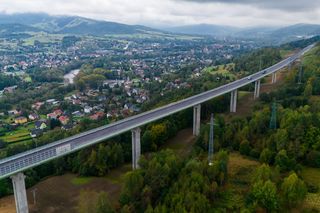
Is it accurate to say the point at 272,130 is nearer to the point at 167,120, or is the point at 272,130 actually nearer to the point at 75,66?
the point at 167,120

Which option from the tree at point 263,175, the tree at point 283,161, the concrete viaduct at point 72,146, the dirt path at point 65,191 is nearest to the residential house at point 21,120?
the dirt path at point 65,191

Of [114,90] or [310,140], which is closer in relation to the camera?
[310,140]

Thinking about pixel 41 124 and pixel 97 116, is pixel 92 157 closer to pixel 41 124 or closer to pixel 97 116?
pixel 97 116

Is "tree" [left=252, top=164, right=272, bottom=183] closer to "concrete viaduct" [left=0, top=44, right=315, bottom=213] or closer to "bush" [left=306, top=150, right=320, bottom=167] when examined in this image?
"bush" [left=306, top=150, right=320, bottom=167]

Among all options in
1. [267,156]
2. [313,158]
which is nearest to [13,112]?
[267,156]

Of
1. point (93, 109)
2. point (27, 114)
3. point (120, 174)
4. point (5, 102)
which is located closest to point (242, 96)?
point (93, 109)

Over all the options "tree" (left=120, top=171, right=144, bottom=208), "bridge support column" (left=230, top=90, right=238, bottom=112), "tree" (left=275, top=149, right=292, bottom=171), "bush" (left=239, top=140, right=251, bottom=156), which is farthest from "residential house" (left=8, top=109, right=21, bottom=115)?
"tree" (left=275, top=149, right=292, bottom=171)
